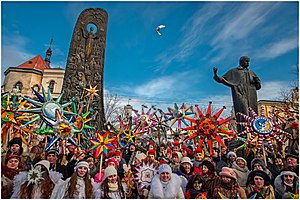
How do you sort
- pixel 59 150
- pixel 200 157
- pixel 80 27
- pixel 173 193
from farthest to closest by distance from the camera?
pixel 80 27 → pixel 59 150 → pixel 200 157 → pixel 173 193

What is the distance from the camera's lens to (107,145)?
4523mm

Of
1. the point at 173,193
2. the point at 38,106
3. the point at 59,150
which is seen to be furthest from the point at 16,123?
the point at 173,193

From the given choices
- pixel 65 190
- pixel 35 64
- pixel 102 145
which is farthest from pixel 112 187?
pixel 35 64

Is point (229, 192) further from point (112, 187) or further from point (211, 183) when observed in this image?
point (112, 187)

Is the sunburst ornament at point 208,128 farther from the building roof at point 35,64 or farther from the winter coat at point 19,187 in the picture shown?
the building roof at point 35,64

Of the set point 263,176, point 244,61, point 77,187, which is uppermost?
point 244,61

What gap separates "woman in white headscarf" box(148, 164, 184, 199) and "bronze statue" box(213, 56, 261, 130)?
355cm

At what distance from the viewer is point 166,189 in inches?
137

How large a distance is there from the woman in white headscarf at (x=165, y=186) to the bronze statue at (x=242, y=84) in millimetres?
3550

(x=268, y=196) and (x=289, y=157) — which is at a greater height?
(x=289, y=157)

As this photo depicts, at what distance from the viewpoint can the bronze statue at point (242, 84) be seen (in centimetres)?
660

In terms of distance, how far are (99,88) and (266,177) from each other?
31.8 ft

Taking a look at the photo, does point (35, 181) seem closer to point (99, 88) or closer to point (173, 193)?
point (173, 193)

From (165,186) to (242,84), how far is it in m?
4.53
